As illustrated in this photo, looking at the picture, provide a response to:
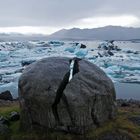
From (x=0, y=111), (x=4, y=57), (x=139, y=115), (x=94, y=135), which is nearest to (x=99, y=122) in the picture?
(x=94, y=135)

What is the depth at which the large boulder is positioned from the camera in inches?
481

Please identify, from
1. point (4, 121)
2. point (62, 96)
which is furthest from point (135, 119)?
point (4, 121)

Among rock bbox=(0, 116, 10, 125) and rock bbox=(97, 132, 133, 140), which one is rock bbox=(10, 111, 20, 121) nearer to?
rock bbox=(0, 116, 10, 125)

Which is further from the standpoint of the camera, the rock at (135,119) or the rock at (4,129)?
the rock at (135,119)

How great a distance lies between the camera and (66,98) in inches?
479

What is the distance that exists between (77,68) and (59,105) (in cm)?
148

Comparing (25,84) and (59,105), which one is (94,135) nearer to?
(59,105)

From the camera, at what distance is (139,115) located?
14609mm

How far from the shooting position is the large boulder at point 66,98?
481 inches

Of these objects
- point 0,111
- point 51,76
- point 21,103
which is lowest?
point 0,111

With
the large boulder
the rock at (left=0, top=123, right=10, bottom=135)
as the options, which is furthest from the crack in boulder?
the rock at (left=0, top=123, right=10, bottom=135)

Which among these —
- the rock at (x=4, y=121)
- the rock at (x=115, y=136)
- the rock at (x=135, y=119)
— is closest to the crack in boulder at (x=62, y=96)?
the rock at (x=115, y=136)

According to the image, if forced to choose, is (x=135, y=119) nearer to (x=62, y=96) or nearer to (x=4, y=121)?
(x=62, y=96)

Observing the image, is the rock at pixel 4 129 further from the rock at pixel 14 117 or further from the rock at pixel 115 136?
the rock at pixel 115 136
